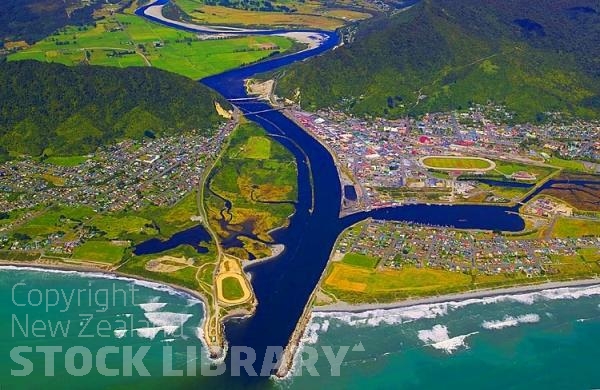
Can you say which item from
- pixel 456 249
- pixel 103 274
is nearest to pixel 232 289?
pixel 103 274

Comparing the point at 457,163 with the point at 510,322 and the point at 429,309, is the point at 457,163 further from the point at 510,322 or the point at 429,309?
the point at 510,322

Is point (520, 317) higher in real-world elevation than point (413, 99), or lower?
lower

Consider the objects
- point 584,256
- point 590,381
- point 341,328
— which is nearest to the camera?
point 590,381

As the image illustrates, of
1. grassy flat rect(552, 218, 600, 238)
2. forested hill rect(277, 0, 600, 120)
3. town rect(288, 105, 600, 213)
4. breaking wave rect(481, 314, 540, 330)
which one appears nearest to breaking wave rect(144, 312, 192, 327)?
breaking wave rect(481, 314, 540, 330)

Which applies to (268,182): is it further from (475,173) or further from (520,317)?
(520,317)

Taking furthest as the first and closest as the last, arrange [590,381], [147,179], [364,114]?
[364,114]
[147,179]
[590,381]

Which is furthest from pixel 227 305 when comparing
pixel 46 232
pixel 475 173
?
pixel 475 173

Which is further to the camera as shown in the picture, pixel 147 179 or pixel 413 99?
pixel 413 99

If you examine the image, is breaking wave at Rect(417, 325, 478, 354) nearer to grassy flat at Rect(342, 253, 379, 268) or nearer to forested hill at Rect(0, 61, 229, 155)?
grassy flat at Rect(342, 253, 379, 268)
